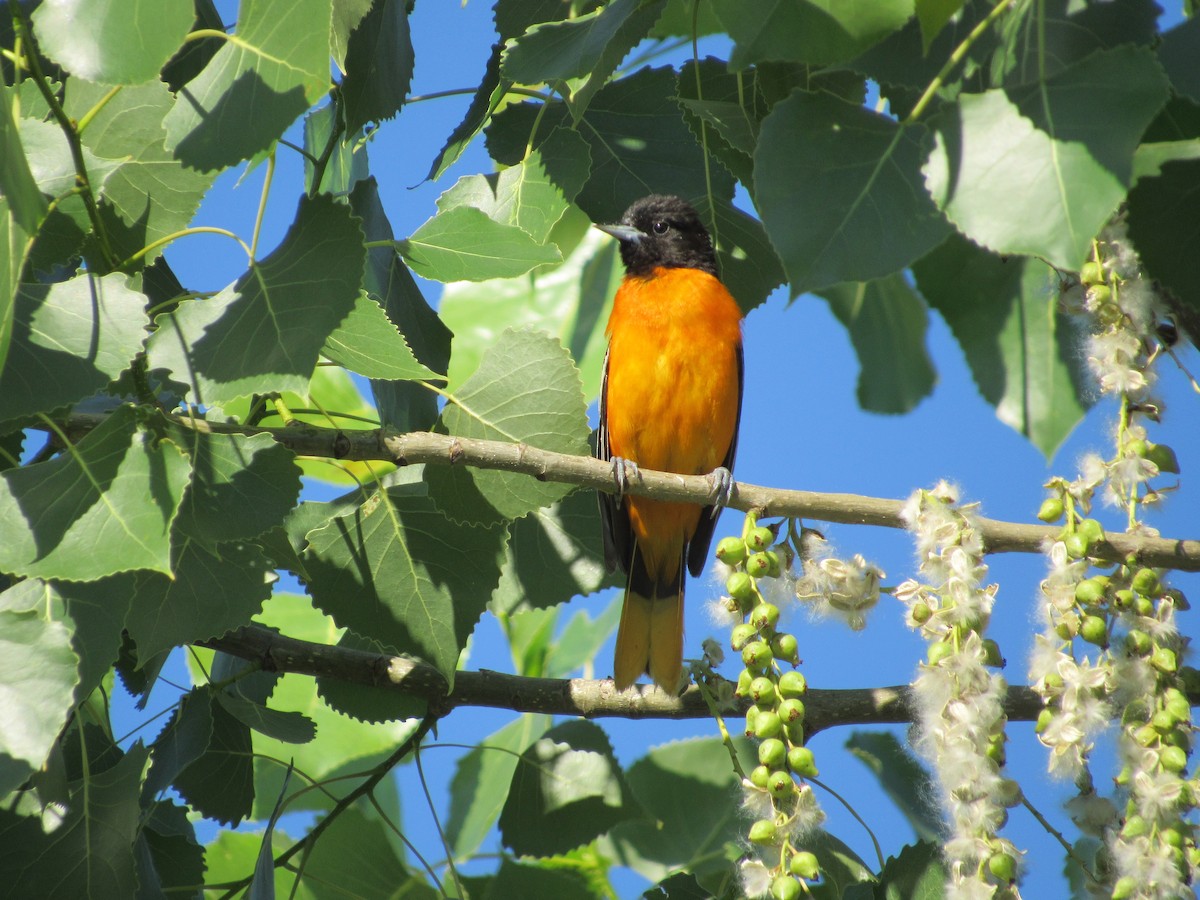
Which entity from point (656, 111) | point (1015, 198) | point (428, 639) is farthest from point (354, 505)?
point (1015, 198)

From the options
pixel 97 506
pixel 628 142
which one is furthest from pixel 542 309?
pixel 97 506

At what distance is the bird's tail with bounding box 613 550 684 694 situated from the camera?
258 cm

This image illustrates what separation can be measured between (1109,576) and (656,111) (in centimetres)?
132

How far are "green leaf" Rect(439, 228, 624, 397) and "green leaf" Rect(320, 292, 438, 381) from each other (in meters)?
1.32

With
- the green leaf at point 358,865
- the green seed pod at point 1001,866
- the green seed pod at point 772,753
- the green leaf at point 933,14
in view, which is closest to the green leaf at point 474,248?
the green leaf at point 933,14

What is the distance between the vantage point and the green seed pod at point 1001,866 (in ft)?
3.87

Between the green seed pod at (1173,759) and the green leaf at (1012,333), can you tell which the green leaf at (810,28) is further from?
the green seed pod at (1173,759)

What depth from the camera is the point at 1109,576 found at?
4.45 feet

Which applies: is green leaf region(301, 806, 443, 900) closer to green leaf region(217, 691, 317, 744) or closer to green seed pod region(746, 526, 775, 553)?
green leaf region(217, 691, 317, 744)

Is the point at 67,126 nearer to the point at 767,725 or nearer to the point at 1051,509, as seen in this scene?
the point at 767,725

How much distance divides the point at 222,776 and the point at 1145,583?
1821mm

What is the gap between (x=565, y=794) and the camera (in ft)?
7.48

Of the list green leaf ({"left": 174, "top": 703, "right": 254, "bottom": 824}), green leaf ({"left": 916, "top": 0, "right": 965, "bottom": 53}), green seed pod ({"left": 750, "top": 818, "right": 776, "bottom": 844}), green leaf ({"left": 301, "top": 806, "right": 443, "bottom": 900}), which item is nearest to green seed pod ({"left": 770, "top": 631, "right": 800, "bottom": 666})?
green seed pod ({"left": 750, "top": 818, "right": 776, "bottom": 844})

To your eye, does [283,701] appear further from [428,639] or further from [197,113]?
[197,113]
